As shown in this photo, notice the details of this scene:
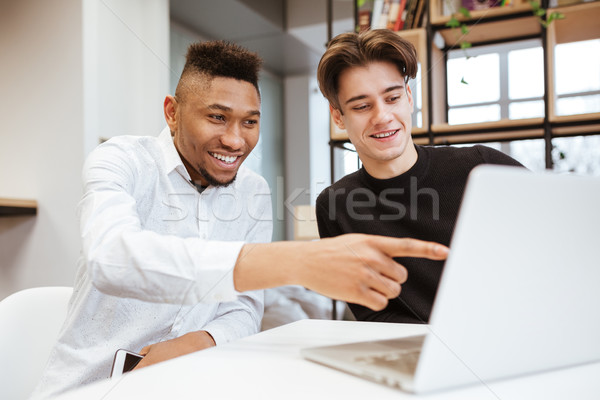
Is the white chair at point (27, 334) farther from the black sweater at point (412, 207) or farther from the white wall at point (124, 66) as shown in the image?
the white wall at point (124, 66)

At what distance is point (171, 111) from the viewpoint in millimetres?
1140

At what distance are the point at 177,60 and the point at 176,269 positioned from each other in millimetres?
2826

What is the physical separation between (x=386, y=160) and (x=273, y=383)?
0.84m

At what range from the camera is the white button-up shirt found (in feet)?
1.90

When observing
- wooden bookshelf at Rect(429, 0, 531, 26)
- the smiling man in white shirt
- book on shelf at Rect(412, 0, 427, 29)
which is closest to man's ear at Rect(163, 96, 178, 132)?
the smiling man in white shirt

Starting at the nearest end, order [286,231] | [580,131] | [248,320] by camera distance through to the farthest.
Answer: [248,320], [580,131], [286,231]

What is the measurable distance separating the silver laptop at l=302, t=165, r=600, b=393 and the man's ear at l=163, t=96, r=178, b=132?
0.82 metres

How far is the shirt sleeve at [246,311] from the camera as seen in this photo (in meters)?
0.91

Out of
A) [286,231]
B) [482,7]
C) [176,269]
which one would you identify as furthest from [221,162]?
[286,231]

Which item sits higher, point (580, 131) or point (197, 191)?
point (580, 131)

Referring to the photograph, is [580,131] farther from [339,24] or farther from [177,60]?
[339,24]

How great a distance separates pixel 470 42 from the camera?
2.08 meters

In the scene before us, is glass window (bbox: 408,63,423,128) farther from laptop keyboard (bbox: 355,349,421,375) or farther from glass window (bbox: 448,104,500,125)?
laptop keyboard (bbox: 355,349,421,375)

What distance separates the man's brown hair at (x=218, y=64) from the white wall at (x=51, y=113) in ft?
4.36
